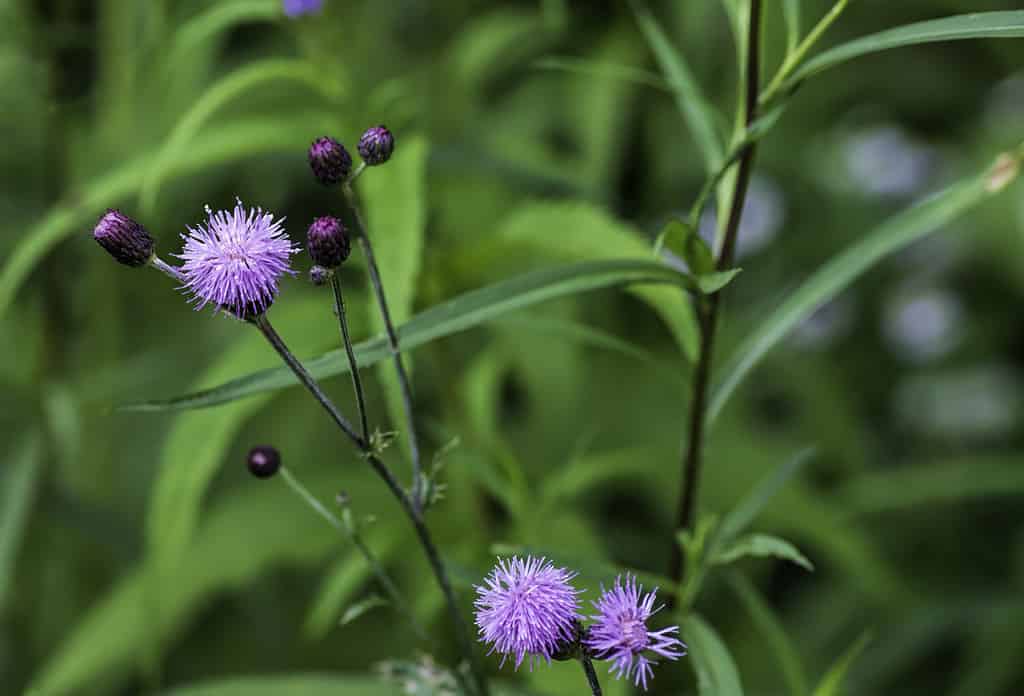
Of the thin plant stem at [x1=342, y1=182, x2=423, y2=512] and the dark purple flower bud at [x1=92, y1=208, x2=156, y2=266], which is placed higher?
the dark purple flower bud at [x1=92, y1=208, x2=156, y2=266]

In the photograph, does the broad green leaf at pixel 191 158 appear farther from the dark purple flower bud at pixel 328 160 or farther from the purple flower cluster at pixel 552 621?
the purple flower cluster at pixel 552 621

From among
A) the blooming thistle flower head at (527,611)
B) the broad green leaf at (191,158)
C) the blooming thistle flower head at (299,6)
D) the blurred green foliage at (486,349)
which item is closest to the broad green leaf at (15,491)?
the blurred green foliage at (486,349)

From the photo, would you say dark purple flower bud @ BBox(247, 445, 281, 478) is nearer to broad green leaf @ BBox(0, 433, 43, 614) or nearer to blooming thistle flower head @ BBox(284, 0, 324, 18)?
blooming thistle flower head @ BBox(284, 0, 324, 18)

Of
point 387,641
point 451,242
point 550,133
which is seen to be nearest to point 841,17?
point 550,133

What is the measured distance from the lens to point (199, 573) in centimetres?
101

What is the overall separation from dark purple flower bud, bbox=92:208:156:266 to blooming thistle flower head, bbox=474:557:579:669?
0.20 metres

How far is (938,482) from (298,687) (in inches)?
30.4

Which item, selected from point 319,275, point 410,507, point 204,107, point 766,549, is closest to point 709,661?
point 766,549

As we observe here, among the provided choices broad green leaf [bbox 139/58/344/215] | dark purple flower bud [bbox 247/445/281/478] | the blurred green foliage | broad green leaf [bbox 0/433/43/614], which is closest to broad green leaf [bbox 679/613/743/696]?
the blurred green foliage

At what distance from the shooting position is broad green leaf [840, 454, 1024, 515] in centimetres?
122

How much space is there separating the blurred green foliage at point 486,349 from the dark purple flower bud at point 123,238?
0.78ft

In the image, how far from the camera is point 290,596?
Result: 1.42m

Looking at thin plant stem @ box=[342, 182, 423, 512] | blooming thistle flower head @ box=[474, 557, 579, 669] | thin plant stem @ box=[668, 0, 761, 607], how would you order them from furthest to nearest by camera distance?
thin plant stem @ box=[668, 0, 761, 607], thin plant stem @ box=[342, 182, 423, 512], blooming thistle flower head @ box=[474, 557, 579, 669]

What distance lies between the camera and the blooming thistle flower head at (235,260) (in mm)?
419
